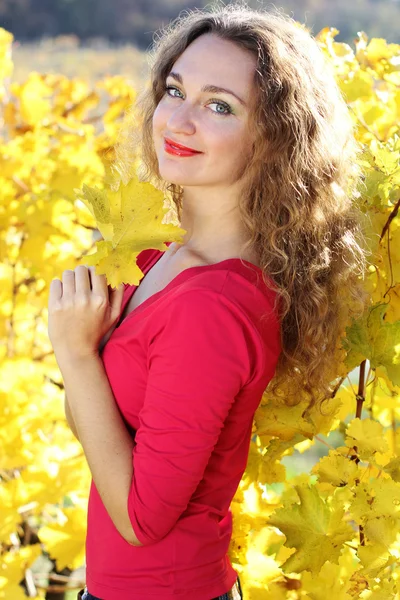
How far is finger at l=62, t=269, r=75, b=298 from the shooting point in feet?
4.30

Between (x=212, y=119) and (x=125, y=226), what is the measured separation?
24 centimetres

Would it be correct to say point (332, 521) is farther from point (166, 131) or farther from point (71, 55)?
point (71, 55)

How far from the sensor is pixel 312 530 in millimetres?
1306

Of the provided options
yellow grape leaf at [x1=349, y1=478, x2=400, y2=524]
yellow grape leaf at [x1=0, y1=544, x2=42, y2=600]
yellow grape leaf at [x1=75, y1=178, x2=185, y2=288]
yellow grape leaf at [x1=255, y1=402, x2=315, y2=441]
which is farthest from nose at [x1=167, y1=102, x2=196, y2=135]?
yellow grape leaf at [x1=0, y1=544, x2=42, y2=600]

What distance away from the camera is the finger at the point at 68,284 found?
131 centimetres

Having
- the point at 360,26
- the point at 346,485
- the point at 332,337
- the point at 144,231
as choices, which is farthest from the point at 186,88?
the point at 360,26

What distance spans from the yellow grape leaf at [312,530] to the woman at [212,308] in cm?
11

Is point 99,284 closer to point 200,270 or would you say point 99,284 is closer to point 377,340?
point 200,270

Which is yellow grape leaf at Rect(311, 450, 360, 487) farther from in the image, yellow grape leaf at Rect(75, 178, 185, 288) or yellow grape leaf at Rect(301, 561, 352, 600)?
yellow grape leaf at Rect(75, 178, 185, 288)

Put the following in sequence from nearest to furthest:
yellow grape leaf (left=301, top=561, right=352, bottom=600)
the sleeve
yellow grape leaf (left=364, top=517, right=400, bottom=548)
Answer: the sleeve, yellow grape leaf (left=364, top=517, right=400, bottom=548), yellow grape leaf (left=301, top=561, right=352, bottom=600)

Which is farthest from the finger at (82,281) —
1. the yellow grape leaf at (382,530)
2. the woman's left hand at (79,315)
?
the yellow grape leaf at (382,530)

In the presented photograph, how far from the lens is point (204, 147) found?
130cm

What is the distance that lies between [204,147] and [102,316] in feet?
1.08

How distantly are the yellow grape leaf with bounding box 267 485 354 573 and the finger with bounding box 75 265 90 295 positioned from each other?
0.49m
